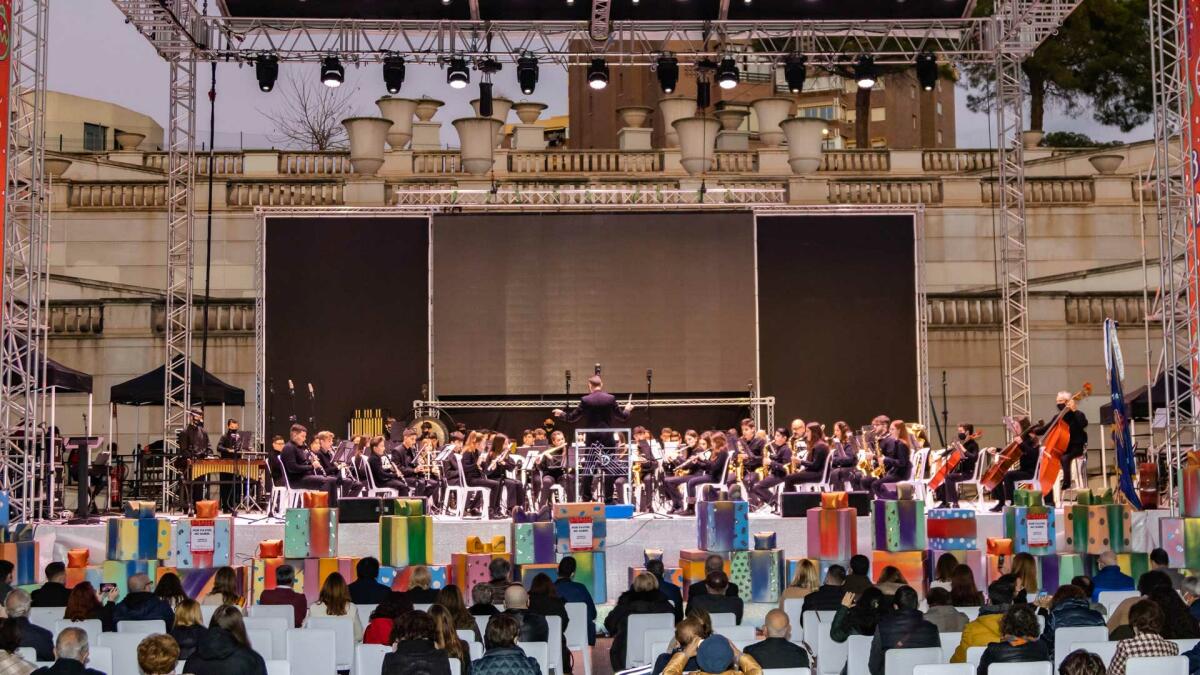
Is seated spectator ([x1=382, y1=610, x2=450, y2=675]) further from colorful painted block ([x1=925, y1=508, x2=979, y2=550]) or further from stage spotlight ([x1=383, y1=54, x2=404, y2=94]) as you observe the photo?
stage spotlight ([x1=383, y1=54, x2=404, y2=94])

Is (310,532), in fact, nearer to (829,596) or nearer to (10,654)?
(829,596)

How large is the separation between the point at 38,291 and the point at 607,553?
5.73 m

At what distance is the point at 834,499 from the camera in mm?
14648

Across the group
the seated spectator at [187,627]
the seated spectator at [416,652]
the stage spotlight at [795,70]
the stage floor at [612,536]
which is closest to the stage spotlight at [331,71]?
the stage spotlight at [795,70]

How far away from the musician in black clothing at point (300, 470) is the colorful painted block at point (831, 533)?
16.2 feet

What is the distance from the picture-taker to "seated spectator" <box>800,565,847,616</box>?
945cm

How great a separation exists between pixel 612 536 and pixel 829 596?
20.2 ft

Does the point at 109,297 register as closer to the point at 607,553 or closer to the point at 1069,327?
the point at 607,553

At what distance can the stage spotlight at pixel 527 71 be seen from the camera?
61.1ft

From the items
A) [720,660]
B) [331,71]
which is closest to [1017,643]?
[720,660]

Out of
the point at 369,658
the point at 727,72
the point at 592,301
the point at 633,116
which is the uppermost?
the point at 633,116

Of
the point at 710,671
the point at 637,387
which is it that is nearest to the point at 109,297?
the point at 637,387

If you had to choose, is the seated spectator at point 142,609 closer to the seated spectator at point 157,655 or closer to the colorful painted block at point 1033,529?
Answer: the seated spectator at point 157,655

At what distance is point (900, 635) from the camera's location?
792cm
